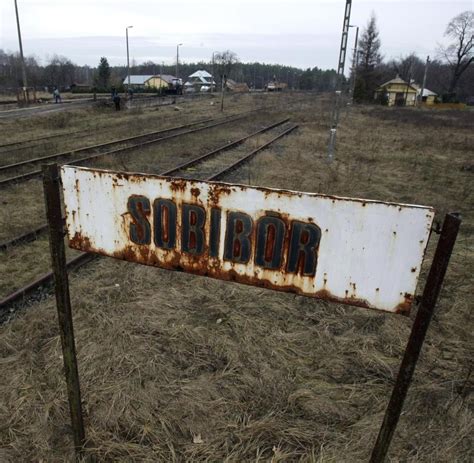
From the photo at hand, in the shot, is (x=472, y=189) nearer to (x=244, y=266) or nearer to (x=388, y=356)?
(x=388, y=356)

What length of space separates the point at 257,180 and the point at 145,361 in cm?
690

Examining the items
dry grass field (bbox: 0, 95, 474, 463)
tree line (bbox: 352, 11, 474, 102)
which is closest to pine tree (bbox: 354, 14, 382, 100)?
tree line (bbox: 352, 11, 474, 102)

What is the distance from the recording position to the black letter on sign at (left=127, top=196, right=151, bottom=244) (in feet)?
5.83

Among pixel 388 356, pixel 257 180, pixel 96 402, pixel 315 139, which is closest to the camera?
pixel 96 402

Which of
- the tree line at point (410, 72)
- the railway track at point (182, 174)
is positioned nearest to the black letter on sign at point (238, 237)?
the railway track at point (182, 174)

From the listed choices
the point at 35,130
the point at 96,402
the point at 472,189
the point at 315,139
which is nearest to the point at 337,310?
the point at 96,402

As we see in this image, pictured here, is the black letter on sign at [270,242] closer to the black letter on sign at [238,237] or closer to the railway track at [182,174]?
the black letter on sign at [238,237]

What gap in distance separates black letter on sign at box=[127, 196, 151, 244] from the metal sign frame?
12.2 inches

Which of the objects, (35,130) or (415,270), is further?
(35,130)

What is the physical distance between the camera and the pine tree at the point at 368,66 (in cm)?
5931

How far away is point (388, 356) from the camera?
3365 mm

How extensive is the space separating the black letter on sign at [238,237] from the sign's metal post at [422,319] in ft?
2.37

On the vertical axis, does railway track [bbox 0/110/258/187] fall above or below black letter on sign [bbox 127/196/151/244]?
below

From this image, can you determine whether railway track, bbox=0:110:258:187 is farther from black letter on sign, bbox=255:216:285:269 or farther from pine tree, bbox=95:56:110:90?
pine tree, bbox=95:56:110:90
